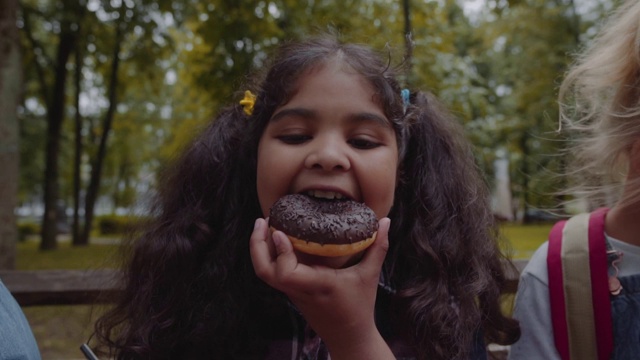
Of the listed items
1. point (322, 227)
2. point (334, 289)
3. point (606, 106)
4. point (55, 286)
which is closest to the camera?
point (334, 289)

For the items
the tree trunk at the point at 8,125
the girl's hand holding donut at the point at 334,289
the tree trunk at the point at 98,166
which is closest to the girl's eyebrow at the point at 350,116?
the girl's hand holding donut at the point at 334,289

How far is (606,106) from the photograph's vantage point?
2.14 meters

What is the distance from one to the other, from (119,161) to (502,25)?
788 inches

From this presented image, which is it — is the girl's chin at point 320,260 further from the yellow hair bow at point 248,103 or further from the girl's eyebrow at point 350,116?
the yellow hair bow at point 248,103

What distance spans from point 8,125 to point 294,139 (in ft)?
14.1

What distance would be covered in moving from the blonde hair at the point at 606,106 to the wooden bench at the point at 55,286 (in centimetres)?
69

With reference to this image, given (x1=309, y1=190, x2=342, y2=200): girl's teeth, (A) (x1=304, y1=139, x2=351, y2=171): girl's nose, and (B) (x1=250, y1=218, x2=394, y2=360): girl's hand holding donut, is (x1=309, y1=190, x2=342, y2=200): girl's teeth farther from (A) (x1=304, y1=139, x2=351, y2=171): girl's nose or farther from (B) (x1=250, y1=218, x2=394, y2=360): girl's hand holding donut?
(B) (x1=250, y1=218, x2=394, y2=360): girl's hand holding donut

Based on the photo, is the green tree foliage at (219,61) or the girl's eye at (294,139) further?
the green tree foliage at (219,61)

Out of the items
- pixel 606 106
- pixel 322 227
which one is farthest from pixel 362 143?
pixel 606 106

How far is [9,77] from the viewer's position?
17.1 ft

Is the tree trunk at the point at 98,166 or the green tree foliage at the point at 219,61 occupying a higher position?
the green tree foliage at the point at 219,61

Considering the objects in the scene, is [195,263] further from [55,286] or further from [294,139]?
[55,286]

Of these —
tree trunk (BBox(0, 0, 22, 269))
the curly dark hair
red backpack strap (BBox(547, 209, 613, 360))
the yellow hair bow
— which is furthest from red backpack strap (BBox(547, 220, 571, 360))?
tree trunk (BBox(0, 0, 22, 269))

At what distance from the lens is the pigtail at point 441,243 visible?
181 centimetres
